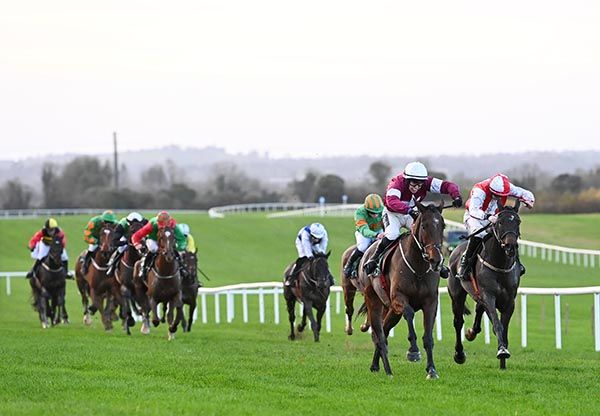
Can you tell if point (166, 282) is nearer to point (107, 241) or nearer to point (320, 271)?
point (320, 271)

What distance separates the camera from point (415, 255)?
13508 millimetres

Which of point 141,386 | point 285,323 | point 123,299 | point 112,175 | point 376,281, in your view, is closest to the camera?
point 141,386

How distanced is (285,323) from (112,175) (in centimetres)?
7889

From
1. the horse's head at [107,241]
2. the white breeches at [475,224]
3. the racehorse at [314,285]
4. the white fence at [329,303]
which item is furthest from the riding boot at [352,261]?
the horse's head at [107,241]

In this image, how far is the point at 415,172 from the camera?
13.7 metres

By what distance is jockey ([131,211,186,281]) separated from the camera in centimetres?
2088

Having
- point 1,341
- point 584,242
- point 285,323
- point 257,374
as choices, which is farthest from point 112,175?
point 257,374

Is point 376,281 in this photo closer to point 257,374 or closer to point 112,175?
point 257,374

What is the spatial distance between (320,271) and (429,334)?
8850 millimetres

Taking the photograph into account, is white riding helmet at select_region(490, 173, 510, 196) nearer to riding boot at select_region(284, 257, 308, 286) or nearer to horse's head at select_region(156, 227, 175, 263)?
horse's head at select_region(156, 227, 175, 263)

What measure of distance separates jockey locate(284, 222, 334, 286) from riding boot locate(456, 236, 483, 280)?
674cm

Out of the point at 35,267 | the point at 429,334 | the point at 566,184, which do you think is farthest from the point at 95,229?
the point at 566,184

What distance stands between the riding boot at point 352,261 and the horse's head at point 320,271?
456cm

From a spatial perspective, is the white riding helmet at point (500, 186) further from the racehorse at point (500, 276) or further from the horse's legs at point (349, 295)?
the horse's legs at point (349, 295)
